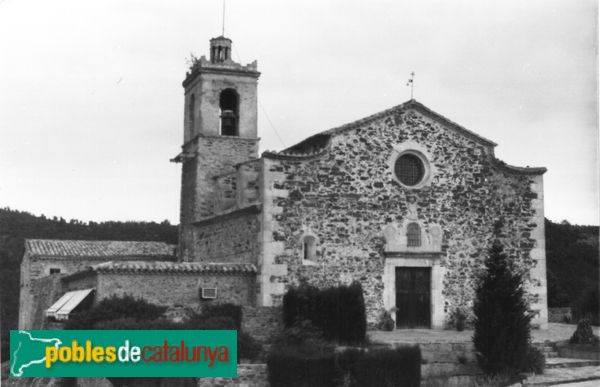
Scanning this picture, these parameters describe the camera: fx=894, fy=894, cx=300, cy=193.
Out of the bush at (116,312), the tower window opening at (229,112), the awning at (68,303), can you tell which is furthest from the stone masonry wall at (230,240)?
the awning at (68,303)

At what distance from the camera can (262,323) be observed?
2639cm

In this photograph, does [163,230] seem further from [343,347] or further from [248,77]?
[343,347]

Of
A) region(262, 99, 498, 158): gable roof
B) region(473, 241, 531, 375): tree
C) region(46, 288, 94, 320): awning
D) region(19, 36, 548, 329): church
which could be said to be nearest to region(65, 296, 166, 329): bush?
region(19, 36, 548, 329): church

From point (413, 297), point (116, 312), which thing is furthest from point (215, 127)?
point (116, 312)

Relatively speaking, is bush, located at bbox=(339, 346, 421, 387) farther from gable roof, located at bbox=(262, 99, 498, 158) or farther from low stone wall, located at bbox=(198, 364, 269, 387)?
gable roof, located at bbox=(262, 99, 498, 158)

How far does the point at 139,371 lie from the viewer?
1998cm

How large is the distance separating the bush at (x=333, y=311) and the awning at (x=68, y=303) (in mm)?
6145

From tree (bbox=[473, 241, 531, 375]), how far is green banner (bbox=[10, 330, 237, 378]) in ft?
21.7

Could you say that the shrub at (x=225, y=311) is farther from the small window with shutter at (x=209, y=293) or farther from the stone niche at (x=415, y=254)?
the stone niche at (x=415, y=254)

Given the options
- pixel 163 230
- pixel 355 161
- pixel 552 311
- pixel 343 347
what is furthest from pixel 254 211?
pixel 163 230

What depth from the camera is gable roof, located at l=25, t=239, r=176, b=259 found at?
137ft

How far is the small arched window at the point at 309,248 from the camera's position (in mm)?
27906

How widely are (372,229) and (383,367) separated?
7.44 m

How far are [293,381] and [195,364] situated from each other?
2625 mm
